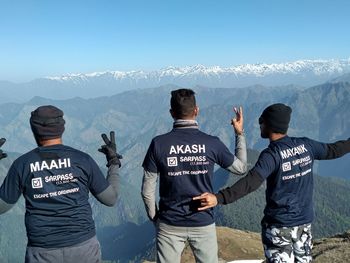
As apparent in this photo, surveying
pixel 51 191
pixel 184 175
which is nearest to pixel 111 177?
pixel 51 191

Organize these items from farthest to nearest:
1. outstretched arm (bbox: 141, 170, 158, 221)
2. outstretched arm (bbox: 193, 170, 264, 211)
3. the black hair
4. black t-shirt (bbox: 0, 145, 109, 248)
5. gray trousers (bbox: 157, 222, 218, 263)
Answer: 1. outstretched arm (bbox: 141, 170, 158, 221)
2. gray trousers (bbox: 157, 222, 218, 263)
3. the black hair
4. outstretched arm (bbox: 193, 170, 264, 211)
5. black t-shirt (bbox: 0, 145, 109, 248)

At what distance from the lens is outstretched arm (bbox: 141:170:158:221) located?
31.5ft

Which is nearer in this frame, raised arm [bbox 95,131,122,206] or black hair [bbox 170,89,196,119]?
raised arm [bbox 95,131,122,206]

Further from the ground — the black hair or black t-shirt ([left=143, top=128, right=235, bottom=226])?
the black hair

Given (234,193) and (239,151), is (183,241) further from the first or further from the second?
(239,151)

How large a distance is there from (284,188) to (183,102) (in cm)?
304

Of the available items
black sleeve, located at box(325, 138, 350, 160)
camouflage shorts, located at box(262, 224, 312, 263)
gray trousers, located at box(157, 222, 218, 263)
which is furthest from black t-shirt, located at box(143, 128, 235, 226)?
black sleeve, located at box(325, 138, 350, 160)

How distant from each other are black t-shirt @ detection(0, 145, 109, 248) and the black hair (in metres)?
2.34

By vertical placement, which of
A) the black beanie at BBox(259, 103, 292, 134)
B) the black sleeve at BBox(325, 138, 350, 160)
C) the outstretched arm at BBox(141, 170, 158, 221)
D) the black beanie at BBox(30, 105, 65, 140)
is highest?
the black beanie at BBox(30, 105, 65, 140)

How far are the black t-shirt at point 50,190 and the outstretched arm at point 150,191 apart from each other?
1645 millimetres

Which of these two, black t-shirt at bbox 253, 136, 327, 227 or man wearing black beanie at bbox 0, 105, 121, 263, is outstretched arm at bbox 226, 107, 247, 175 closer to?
black t-shirt at bbox 253, 136, 327, 227

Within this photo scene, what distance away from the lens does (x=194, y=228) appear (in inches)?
370

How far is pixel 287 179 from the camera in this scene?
368 inches

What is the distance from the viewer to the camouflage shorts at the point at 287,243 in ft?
31.0
